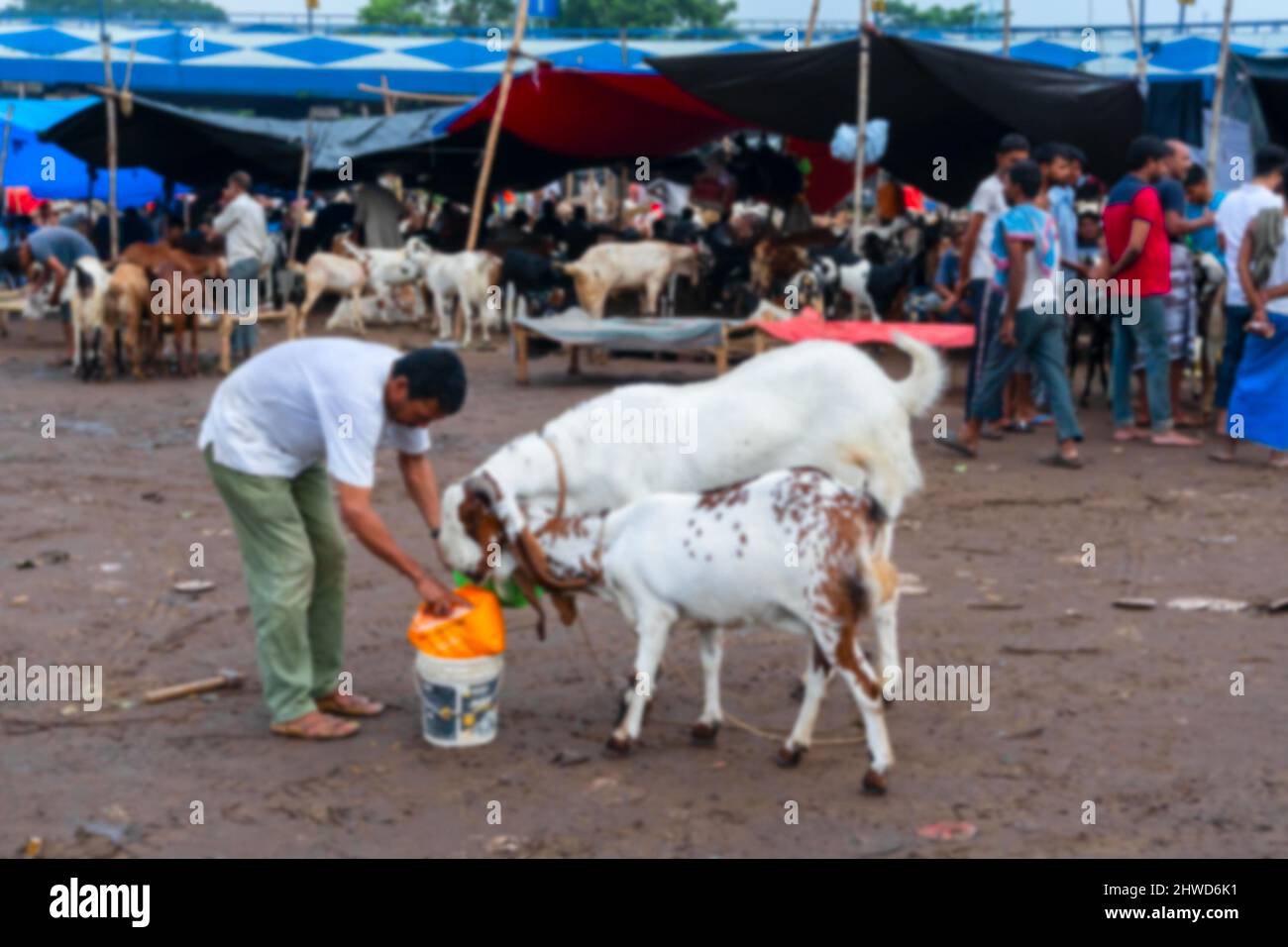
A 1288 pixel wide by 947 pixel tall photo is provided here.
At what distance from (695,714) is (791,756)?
65cm

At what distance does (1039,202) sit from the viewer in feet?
32.7

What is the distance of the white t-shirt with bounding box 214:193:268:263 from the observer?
645 inches

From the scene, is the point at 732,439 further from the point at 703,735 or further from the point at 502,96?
the point at 502,96

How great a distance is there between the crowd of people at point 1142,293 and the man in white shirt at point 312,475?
5.74 m

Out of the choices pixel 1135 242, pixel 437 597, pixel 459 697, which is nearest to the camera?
pixel 437 597

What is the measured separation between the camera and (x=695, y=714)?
5.58m

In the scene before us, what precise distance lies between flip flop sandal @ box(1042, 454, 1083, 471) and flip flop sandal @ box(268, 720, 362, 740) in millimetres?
6200

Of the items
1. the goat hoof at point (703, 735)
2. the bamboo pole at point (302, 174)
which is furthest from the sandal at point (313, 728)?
the bamboo pole at point (302, 174)

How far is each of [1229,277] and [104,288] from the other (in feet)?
34.1

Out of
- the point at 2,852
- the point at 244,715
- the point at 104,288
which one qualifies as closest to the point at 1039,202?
the point at 244,715

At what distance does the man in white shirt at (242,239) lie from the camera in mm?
16344

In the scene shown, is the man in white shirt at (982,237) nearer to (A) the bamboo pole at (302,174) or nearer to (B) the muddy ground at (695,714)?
(B) the muddy ground at (695,714)

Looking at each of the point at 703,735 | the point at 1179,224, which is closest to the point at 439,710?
the point at 703,735

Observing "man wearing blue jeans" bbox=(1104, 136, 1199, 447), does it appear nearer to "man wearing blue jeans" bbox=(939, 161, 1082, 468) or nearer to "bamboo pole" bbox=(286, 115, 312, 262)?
"man wearing blue jeans" bbox=(939, 161, 1082, 468)
